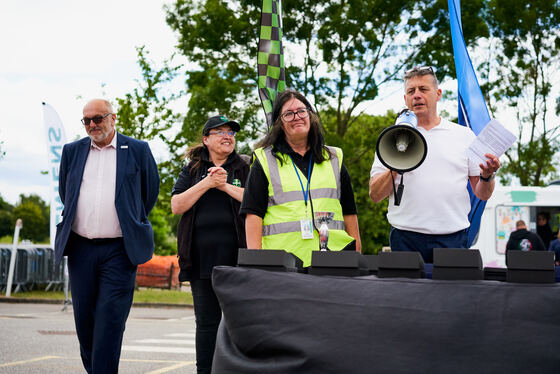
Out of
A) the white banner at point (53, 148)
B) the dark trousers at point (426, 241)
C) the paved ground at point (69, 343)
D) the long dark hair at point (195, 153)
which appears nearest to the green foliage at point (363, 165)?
the paved ground at point (69, 343)

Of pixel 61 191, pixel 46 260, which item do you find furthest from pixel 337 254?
pixel 46 260

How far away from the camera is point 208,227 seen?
4.59 meters

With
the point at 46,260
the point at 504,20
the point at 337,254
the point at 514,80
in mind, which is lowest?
the point at 46,260

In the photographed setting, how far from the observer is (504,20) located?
19203 millimetres

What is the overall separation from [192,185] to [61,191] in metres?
0.93

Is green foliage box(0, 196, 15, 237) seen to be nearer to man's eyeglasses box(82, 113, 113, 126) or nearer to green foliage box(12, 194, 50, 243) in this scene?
green foliage box(12, 194, 50, 243)

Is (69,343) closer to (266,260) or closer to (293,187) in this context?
(293,187)

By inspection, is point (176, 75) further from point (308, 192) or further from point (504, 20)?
point (308, 192)

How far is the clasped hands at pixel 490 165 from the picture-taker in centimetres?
310

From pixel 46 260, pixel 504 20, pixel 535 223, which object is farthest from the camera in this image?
pixel 46 260

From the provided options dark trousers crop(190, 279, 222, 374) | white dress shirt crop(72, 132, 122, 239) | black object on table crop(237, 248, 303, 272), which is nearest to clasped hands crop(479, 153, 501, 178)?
black object on table crop(237, 248, 303, 272)

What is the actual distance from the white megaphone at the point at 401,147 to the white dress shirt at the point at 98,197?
2119mm

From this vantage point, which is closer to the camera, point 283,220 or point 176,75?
point 283,220

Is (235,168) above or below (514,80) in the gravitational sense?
below
